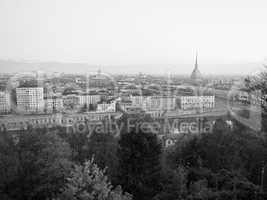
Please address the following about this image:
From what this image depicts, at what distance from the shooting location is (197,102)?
58.6ft

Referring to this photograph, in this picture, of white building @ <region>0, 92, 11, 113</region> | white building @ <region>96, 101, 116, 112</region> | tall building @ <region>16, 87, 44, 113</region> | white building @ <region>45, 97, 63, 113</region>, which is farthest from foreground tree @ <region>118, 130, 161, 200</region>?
white building @ <region>0, 92, 11, 113</region>

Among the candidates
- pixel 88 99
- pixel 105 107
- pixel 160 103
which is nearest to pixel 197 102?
pixel 160 103

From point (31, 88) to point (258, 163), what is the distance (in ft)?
55.1

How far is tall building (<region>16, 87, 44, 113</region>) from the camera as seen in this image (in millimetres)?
18031

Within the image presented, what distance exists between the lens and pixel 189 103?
17.9 metres

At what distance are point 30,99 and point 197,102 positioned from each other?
43.0 feet

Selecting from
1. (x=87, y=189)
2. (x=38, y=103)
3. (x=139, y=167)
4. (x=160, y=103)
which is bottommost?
(x=38, y=103)

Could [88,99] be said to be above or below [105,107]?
above

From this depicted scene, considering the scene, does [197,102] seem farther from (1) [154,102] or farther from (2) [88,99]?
(2) [88,99]

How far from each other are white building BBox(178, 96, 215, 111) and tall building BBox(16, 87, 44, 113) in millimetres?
10937

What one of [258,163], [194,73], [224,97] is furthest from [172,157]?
[194,73]

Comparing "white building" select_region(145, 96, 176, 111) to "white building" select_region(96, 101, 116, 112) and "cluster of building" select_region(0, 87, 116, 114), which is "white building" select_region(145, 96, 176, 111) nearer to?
"white building" select_region(96, 101, 116, 112)

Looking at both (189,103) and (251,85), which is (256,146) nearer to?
(251,85)

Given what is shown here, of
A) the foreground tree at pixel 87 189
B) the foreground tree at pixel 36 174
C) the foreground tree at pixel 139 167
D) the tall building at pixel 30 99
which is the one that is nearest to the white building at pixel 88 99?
Result: the tall building at pixel 30 99
